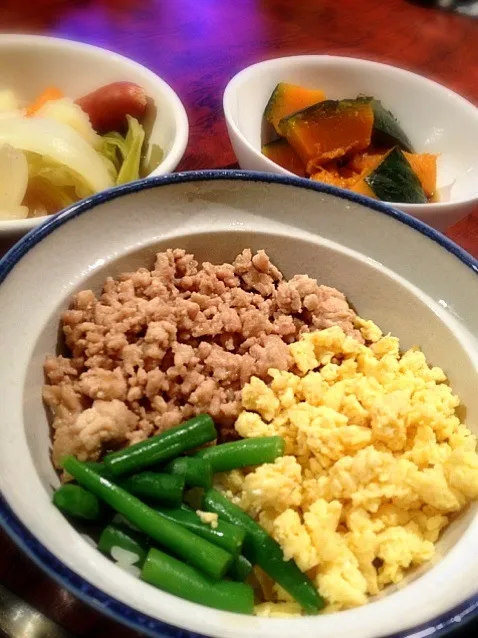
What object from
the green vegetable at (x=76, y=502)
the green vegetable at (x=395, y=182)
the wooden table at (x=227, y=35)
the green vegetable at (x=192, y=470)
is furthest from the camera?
the wooden table at (x=227, y=35)

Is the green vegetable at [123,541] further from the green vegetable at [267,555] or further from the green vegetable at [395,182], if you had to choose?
the green vegetable at [395,182]

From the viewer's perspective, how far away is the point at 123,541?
3.68 feet

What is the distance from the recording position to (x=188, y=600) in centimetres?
104

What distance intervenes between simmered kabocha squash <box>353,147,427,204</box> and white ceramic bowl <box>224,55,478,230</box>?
0.64 feet

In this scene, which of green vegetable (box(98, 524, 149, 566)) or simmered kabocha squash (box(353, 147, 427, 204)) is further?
simmered kabocha squash (box(353, 147, 427, 204))

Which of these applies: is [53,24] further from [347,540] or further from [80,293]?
[347,540]

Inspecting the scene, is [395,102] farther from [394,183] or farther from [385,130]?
[394,183]

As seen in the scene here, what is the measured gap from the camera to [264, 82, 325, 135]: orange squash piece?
213 cm

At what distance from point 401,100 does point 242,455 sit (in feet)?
5.35

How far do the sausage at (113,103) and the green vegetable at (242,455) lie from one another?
127cm

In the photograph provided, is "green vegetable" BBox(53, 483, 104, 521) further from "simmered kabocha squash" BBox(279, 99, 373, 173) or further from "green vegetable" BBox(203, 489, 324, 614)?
"simmered kabocha squash" BBox(279, 99, 373, 173)

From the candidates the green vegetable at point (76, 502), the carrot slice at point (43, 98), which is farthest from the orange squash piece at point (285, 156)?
the green vegetable at point (76, 502)

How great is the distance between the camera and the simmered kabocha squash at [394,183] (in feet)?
6.11

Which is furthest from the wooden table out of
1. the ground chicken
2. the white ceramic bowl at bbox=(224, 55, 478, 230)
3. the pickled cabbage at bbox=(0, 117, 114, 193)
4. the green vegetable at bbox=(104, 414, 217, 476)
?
the green vegetable at bbox=(104, 414, 217, 476)
